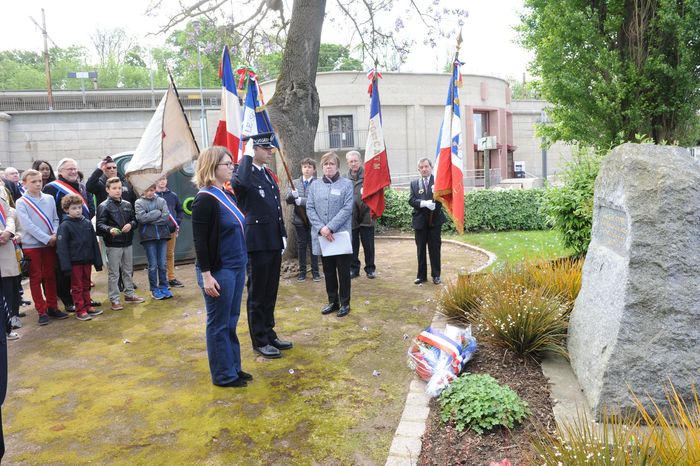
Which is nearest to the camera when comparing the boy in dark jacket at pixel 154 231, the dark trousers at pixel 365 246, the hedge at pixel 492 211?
the boy in dark jacket at pixel 154 231

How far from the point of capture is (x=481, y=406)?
361 centimetres

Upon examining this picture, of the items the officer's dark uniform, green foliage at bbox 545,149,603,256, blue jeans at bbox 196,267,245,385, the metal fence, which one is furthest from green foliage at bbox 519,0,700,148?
the metal fence

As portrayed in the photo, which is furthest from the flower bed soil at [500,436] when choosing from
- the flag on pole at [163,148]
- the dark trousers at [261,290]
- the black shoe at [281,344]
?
the flag on pole at [163,148]

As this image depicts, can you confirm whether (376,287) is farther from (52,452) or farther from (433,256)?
(52,452)

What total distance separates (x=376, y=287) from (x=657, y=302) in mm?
4955

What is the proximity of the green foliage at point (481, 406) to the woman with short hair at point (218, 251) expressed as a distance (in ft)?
6.05

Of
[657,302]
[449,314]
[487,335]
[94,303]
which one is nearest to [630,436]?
[657,302]

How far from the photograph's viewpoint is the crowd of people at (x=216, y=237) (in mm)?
4395

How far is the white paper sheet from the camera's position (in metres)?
6.29

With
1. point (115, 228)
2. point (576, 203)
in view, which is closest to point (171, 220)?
point (115, 228)

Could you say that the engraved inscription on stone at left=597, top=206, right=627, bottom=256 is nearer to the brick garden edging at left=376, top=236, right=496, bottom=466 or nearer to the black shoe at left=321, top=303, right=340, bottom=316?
the brick garden edging at left=376, top=236, right=496, bottom=466

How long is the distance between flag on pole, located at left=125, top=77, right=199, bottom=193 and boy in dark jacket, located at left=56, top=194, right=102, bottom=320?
31.2 inches

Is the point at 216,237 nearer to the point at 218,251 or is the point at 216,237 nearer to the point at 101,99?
the point at 218,251

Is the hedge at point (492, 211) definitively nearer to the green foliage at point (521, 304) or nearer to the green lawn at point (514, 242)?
the green lawn at point (514, 242)
